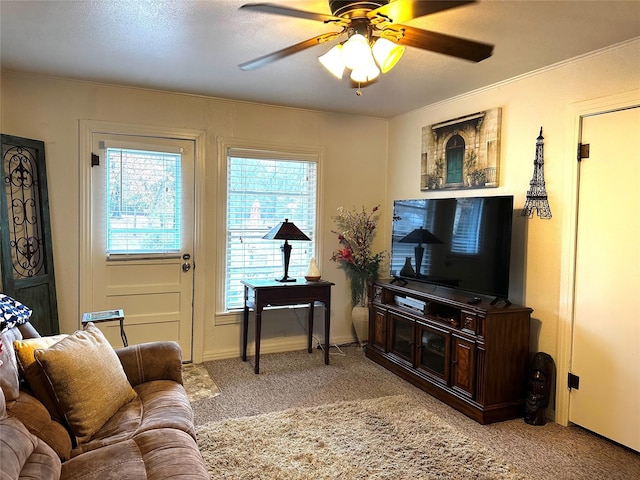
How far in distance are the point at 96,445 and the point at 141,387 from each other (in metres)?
0.56

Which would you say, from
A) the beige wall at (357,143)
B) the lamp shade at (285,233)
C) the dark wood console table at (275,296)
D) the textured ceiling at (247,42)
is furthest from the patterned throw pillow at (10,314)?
the lamp shade at (285,233)

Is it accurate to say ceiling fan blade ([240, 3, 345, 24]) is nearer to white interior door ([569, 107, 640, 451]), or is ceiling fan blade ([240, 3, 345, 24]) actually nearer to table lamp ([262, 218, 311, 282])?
white interior door ([569, 107, 640, 451])

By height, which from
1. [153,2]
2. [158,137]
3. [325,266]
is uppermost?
[153,2]

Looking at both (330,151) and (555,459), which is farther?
(330,151)

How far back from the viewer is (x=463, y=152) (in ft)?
12.6

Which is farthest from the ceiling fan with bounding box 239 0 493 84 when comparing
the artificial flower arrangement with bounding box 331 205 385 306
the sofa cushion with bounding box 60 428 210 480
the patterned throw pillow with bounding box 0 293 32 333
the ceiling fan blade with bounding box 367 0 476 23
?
the artificial flower arrangement with bounding box 331 205 385 306

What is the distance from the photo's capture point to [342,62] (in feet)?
7.18

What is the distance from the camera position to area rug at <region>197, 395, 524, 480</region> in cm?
238

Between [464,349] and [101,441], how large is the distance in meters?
2.32

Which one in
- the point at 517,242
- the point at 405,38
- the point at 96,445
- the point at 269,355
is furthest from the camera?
the point at 269,355

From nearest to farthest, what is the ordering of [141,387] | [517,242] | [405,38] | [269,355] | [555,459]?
[405,38] → [141,387] → [555,459] → [517,242] → [269,355]

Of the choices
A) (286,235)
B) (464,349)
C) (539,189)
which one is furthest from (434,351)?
(286,235)

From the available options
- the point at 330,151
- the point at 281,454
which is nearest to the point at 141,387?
the point at 281,454

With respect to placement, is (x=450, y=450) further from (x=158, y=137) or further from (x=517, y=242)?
(x=158, y=137)
